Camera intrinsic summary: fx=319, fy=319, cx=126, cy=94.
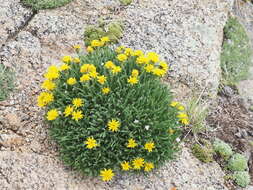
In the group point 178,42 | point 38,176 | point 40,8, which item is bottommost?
point 38,176

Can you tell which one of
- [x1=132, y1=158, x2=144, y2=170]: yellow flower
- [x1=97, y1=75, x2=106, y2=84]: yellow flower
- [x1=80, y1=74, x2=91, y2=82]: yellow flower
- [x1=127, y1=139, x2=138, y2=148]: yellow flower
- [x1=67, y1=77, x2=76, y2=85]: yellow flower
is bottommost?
[x1=132, y1=158, x2=144, y2=170]: yellow flower

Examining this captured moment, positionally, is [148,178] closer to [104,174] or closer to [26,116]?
[104,174]

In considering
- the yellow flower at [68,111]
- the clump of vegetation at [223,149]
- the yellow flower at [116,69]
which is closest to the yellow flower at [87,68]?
the yellow flower at [116,69]

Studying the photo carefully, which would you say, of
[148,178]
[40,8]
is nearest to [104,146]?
[148,178]

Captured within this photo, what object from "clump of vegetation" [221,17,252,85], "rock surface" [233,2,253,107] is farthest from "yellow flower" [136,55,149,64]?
"rock surface" [233,2,253,107]

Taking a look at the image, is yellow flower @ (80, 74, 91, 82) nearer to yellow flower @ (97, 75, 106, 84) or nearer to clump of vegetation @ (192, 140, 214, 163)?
yellow flower @ (97, 75, 106, 84)

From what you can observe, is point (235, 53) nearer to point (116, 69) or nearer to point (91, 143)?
point (116, 69)
